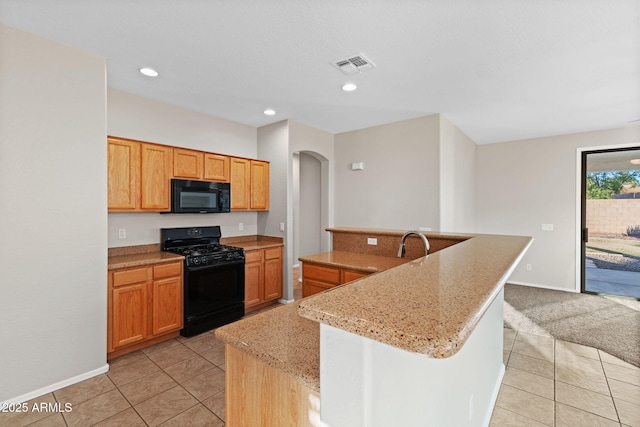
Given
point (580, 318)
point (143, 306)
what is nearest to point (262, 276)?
point (143, 306)

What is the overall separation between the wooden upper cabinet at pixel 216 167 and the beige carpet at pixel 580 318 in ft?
13.5

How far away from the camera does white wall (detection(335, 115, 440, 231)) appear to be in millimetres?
3973

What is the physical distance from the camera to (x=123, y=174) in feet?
9.84

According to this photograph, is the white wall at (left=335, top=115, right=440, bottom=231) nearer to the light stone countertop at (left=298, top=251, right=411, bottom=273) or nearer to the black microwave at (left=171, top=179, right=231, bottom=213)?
the light stone countertop at (left=298, top=251, right=411, bottom=273)

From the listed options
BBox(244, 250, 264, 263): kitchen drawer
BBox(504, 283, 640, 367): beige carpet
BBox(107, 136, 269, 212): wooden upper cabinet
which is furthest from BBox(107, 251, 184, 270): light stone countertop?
BBox(504, 283, 640, 367): beige carpet

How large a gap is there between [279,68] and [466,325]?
2728 millimetres

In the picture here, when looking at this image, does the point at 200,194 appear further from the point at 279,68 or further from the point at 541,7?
the point at 541,7

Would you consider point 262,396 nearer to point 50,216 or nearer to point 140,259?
point 50,216

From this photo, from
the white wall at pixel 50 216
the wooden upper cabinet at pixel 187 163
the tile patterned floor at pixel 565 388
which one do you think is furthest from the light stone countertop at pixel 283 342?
the wooden upper cabinet at pixel 187 163

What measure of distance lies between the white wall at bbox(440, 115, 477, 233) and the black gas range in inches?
110

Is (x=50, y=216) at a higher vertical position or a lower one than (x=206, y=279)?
higher

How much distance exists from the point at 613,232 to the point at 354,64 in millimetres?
5166

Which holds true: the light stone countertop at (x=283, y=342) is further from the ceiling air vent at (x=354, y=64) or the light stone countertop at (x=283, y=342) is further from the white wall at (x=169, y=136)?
the white wall at (x=169, y=136)

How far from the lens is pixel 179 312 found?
126 inches
